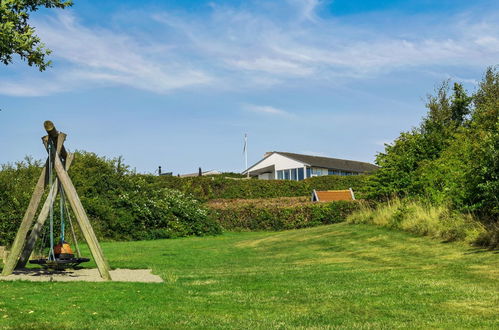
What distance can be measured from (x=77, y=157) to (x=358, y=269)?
22392 millimetres

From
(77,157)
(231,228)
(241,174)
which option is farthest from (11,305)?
(241,174)

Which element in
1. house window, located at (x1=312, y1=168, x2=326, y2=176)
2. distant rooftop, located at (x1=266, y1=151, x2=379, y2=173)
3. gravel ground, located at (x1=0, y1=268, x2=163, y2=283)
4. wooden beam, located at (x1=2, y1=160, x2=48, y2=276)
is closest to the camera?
gravel ground, located at (x1=0, y1=268, x2=163, y2=283)

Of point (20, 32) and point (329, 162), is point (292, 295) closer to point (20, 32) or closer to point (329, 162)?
point (20, 32)

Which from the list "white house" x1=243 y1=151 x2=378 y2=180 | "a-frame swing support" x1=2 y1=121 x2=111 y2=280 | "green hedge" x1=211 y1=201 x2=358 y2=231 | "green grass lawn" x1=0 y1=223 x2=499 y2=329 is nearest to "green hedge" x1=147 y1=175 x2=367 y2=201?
"green hedge" x1=211 y1=201 x2=358 y2=231

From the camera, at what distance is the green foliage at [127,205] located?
28.4 m

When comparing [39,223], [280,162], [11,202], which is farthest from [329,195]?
[280,162]

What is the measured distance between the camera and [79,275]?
13.4 meters

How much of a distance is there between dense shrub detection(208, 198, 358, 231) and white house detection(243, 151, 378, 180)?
3401 centimetres

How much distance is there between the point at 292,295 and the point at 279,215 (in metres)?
24.9

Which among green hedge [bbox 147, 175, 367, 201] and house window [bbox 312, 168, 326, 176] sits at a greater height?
house window [bbox 312, 168, 326, 176]

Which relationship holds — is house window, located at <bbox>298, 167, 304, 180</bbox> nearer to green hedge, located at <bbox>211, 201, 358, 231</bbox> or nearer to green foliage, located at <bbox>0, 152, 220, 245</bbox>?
green hedge, located at <bbox>211, 201, 358, 231</bbox>

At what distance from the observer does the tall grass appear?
16.1 meters

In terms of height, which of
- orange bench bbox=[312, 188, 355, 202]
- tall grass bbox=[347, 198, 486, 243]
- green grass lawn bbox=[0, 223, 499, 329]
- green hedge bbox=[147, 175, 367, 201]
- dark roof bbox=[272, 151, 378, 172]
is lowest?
green grass lawn bbox=[0, 223, 499, 329]

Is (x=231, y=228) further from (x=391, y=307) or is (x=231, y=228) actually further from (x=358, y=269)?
(x=391, y=307)
